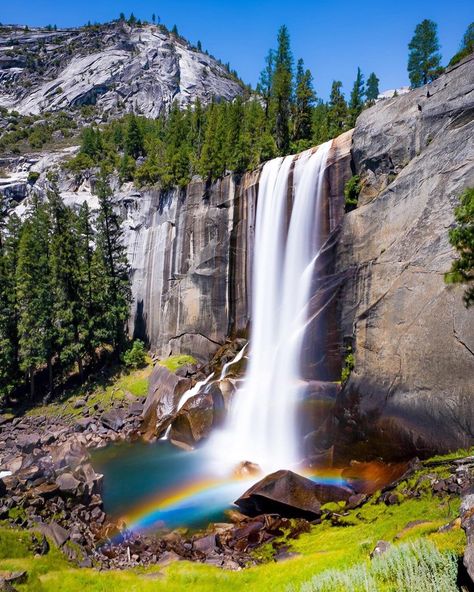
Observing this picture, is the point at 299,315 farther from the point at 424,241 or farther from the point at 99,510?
the point at 99,510

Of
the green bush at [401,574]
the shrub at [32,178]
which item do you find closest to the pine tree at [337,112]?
the green bush at [401,574]

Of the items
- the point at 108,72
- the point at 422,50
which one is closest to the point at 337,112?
the point at 422,50

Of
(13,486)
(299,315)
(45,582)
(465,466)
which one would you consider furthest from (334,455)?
(13,486)

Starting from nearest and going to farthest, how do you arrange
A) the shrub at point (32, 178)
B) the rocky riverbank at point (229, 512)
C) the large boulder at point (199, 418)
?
the rocky riverbank at point (229, 512), the large boulder at point (199, 418), the shrub at point (32, 178)

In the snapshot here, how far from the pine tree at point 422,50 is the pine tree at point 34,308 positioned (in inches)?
2326

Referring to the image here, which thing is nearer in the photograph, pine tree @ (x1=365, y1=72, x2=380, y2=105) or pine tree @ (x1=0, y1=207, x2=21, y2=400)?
pine tree @ (x1=0, y1=207, x2=21, y2=400)

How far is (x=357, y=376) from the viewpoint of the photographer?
21.4 metres

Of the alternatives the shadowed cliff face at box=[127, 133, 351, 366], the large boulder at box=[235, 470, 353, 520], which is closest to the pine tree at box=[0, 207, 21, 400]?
the shadowed cliff face at box=[127, 133, 351, 366]

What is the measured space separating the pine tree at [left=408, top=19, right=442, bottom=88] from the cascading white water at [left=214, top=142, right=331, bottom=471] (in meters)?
39.7

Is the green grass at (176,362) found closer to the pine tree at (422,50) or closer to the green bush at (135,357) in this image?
the green bush at (135,357)

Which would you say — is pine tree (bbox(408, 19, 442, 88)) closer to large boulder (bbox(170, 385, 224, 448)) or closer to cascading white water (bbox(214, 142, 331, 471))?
cascading white water (bbox(214, 142, 331, 471))

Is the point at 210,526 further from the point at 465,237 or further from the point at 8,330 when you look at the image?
the point at 8,330

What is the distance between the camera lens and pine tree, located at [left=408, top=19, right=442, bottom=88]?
57.9 m

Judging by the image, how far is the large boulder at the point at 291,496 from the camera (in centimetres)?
1683
